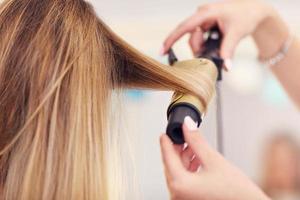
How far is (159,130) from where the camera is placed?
86.5 inches

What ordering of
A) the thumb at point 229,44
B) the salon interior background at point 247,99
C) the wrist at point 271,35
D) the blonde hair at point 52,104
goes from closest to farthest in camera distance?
the blonde hair at point 52,104, the thumb at point 229,44, the wrist at point 271,35, the salon interior background at point 247,99

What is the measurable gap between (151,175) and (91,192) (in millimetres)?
1594

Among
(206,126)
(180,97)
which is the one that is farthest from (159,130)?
(180,97)

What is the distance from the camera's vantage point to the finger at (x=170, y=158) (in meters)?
0.65

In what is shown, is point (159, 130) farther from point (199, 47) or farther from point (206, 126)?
point (199, 47)

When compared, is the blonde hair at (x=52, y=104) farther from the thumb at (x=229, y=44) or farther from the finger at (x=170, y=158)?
the thumb at (x=229, y=44)

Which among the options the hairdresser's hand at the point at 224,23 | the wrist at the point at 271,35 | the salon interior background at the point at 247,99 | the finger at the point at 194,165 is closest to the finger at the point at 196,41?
the hairdresser's hand at the point at 224,23

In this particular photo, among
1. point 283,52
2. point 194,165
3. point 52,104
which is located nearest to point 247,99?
point 283,52

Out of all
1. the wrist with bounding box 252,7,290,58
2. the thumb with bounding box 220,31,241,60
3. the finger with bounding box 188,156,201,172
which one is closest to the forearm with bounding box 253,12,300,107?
the wrist with bounding box 252,7,290,58

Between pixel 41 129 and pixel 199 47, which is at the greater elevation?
pixel 199 47

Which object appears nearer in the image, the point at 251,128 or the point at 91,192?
the point at 91,192

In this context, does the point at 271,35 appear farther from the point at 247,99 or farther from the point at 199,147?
the point at 247,99

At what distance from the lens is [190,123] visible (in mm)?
663

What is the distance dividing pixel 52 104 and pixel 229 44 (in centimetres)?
48
